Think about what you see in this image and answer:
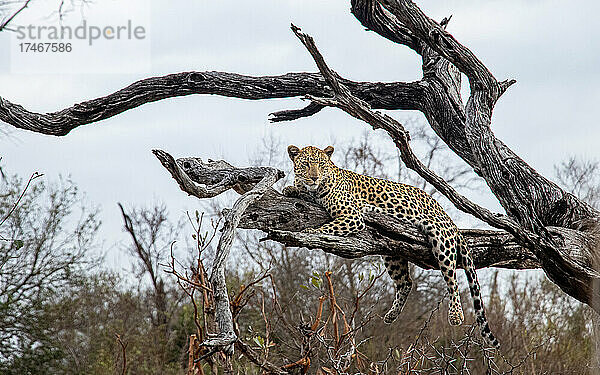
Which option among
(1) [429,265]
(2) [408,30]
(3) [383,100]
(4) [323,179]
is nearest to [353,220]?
(4) [323,179]

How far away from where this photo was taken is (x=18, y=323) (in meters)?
10.4

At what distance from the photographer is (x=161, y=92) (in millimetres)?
5301

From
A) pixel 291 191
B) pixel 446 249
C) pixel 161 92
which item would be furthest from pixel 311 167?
pixel 161 92

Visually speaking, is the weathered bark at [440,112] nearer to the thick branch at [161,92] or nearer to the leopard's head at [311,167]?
the thick branch at [161,92]

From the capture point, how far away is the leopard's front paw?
4953 millimetres

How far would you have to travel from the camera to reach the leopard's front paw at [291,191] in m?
4.95

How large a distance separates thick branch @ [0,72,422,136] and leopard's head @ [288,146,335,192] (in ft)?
1.69

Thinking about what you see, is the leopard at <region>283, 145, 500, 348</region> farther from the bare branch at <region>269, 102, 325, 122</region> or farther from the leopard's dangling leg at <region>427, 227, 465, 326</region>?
the bare branch at <region>269, 102, 325, 122</region>

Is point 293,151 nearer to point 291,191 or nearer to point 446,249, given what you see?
point 291,191

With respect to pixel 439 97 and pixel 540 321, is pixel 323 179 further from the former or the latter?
pixel 540 321

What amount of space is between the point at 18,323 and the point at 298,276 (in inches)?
158

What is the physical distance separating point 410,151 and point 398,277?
1.26 meters

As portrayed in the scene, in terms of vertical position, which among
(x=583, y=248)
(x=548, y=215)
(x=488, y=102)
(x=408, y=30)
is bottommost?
(x=583, y=248)

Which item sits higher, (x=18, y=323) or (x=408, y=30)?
(x=408, y=30)
